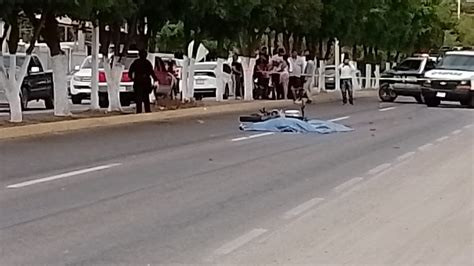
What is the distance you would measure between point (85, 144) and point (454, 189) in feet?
28.4

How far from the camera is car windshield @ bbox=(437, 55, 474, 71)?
3870 cm

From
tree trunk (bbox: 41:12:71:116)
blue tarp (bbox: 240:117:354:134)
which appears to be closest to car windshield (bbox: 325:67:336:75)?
tree trunk (bbox: 41:12:71:116)

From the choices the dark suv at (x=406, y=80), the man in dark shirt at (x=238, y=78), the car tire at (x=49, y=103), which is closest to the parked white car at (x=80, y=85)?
the car tire at (x=49, y=103)

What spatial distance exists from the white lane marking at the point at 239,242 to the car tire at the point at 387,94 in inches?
1282

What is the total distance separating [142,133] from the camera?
2370 centimetres

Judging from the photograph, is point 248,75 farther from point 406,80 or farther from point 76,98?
point 76,98

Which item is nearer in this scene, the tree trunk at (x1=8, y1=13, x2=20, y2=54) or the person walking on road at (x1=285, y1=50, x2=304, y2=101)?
the tree trunk at (x1=8, y1=13, x2=20, y2=54)

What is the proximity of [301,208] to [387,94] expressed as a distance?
31.4m

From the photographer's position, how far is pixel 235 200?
1273 centimetres

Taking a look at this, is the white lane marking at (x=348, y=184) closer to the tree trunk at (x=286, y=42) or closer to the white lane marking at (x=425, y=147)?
the white lane marking at (x=425, y=147)

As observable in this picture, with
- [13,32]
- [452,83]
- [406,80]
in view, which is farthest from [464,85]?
[13,32]

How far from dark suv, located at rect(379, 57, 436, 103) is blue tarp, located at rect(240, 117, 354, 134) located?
15.9 metres

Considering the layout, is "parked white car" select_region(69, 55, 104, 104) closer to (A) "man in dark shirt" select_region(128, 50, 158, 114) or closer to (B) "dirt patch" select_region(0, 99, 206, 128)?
(B) "dirt patch" select_region(0, 99, 206, 128)

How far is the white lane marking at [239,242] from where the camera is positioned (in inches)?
372
